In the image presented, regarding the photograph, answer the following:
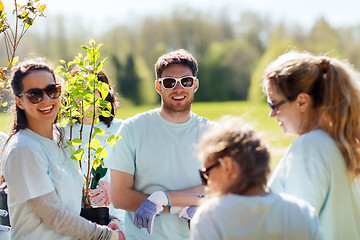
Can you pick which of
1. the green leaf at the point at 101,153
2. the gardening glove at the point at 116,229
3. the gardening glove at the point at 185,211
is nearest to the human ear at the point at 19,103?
the green leaf at the point at 101,153

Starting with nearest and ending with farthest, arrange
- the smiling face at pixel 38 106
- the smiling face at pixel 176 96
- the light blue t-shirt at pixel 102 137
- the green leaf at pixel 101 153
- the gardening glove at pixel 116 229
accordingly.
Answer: the smiling face at pixel 38 106, the gardening glove at pixel 116 229, the green leaf at pixel 101 153, the smiling face at pixel 176 96, the light blue t-shirt at pixel 102 137

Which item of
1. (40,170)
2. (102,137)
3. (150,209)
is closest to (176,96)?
(150,209)

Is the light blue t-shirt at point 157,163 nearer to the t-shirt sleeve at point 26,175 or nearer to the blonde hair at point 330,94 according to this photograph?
the t-shirt sleeve at point 26,175

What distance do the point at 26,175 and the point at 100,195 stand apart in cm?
80

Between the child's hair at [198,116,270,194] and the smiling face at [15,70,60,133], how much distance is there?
1006mm

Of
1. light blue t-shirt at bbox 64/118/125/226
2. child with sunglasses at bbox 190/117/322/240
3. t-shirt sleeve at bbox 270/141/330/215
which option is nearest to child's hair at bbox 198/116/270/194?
child with sunglasses at bbox 190/117/322/240

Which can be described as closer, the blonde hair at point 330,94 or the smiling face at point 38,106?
the blonde hair at point 330,94

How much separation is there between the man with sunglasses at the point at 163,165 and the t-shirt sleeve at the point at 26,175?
682 mm

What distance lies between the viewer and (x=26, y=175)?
2078mm

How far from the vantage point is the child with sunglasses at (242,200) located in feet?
5.12

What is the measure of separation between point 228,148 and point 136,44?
179 ft

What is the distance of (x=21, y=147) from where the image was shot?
6.95ft

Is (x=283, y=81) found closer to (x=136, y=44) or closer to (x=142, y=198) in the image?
(x=142, y=198)

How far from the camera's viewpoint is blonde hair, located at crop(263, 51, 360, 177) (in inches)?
77.7
